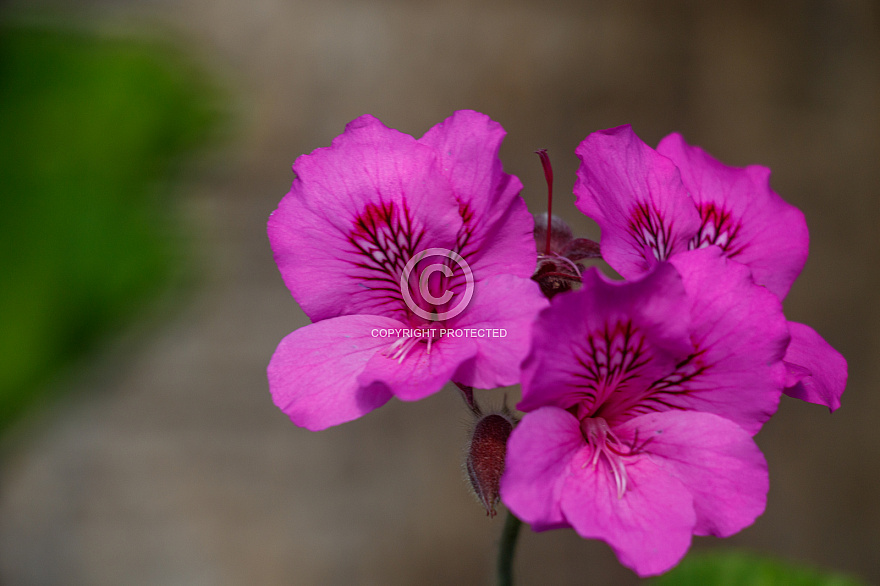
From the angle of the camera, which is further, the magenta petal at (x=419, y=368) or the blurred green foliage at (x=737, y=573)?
the blurred green foliage at (x=737, y=573)

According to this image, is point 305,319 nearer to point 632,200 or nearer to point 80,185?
point 80,185

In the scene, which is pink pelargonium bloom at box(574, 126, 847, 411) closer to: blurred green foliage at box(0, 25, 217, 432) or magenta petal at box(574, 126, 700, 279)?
magenta petal at box(574, 126, 700, 279)

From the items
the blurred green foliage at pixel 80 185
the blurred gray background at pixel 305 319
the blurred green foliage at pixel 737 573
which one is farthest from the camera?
the blurred green foliage at pixel 80 185

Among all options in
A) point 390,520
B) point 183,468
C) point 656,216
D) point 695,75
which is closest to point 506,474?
point 656,216

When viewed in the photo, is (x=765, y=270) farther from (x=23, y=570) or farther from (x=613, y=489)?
(x=23, y=570)

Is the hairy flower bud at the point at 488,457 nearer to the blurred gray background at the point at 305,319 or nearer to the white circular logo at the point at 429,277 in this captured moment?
the white circular logo at the point at 429,277

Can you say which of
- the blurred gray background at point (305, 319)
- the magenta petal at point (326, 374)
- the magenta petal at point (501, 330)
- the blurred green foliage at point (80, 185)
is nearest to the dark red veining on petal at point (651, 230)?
the magenta petal at point (501, 330)

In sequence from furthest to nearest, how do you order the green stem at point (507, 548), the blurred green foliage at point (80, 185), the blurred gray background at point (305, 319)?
the blurred green foliage at point (80, 185)
the blurred gray background at point (305, 319)
the green stem at point (507, 548)
